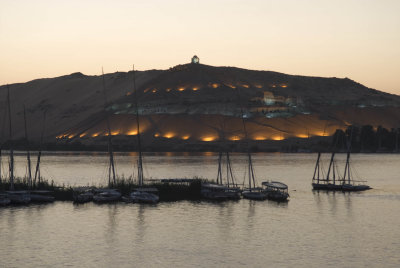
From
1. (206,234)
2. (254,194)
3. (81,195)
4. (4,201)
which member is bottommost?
(206,234)

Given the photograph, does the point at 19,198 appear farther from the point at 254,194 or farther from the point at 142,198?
the point at 254,194

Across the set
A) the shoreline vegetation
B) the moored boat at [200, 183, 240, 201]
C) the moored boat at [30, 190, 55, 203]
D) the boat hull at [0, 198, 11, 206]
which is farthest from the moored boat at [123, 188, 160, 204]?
the boat hull at [0, 198, 11, 206]

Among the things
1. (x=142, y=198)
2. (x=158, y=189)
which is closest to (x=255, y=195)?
(x=158, y=189)

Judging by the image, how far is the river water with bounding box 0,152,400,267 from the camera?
133 feet

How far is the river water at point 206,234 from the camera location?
133ft

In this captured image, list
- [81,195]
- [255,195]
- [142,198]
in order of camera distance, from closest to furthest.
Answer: [142,198]
[81,195]
[255,195]

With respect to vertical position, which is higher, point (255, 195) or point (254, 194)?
point (254, 194)

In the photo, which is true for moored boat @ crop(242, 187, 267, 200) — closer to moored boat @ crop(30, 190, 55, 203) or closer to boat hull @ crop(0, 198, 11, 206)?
moored boat @ crop(30, 190, 55, 203)

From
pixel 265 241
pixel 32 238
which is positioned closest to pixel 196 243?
pixel 265 241

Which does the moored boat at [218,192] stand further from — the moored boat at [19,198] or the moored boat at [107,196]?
the moored boat at [19,198]

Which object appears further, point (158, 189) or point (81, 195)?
point (158, 189)

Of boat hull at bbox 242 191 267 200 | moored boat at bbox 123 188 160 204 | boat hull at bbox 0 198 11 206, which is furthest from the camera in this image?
boat hull at bbox 242 191 267 200

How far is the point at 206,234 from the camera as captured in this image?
49094 millimetres

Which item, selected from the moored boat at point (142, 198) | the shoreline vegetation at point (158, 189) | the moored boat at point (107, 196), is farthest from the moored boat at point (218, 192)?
the moored boat at point (107, 196)
